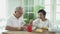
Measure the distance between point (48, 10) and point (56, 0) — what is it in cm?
19

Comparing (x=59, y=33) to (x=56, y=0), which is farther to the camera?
(x=56, y=0)

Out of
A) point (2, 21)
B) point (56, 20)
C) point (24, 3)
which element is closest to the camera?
point (56, 20)

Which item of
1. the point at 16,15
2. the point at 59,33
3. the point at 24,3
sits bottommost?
the point at 59,33

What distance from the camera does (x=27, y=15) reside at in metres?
2.20

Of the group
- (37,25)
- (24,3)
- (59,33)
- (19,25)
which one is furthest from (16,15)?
(59,33)

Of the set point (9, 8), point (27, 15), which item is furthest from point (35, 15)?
point (9, 8)

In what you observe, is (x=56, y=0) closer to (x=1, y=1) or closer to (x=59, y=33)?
(x=59, y=33)

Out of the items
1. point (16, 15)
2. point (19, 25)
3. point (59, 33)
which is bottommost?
point (59, 33)

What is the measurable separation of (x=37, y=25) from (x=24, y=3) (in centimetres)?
57

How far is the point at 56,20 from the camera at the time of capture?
2010 mm

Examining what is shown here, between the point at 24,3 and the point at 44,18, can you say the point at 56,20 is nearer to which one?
the point at 44,18

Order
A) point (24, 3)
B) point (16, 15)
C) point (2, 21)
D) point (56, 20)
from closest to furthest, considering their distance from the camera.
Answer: point (16, 15), point (56, 20), point (2, 21), point (24, 3)

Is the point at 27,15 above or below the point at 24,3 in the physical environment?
below

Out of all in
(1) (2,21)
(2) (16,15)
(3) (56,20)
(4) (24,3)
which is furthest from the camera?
(4) (24,3)
